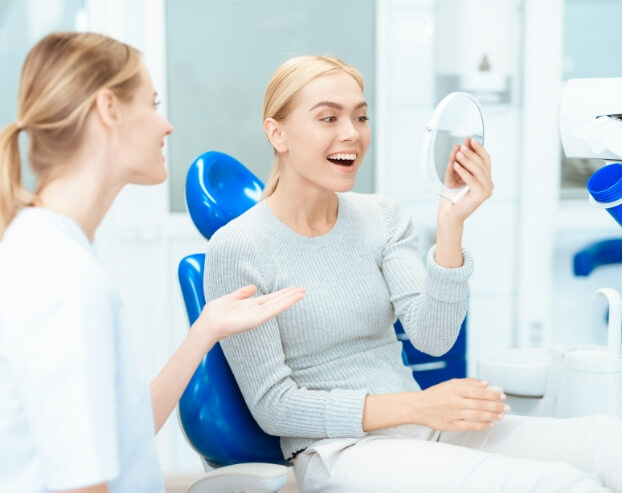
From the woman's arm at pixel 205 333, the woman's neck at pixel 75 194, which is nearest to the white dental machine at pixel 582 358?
the woman's arm at pixel 205 333

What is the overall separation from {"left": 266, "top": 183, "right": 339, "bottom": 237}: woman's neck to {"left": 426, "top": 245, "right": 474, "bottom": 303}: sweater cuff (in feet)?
0.83

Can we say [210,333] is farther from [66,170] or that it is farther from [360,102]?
[360,102]

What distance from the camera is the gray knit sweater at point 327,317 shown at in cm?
146

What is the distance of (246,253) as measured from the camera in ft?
4.93

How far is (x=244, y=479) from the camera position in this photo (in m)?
1.27

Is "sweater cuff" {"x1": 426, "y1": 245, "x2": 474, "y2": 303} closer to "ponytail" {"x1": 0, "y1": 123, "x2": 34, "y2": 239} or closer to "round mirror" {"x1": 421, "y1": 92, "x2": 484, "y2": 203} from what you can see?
"round mirror" {"x1": 421, "y1": 92, "x2": 484, "y2": 203}

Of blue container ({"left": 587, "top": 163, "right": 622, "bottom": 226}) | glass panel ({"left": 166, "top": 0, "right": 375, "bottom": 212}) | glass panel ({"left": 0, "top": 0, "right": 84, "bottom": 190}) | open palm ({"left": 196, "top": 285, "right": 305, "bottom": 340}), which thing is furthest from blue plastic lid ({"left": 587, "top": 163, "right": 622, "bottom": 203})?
glass panel ({"left": 0, "top": 0, "right": 84, "bottom": 190})

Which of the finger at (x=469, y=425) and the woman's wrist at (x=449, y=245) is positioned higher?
the woman's wrist at (x=449, y=245)

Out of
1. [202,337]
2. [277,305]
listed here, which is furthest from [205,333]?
[277,305]

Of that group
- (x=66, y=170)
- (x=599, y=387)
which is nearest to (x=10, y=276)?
(x=66, y=170)

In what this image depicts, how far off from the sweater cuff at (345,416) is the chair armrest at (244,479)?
172 mm

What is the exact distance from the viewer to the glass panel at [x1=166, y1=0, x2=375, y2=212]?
270cm

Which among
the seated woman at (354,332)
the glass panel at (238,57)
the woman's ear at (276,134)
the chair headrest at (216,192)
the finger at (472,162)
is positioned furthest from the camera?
the glass panel at (238,57)

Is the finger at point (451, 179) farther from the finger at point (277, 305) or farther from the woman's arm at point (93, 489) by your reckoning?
the woman's arm at point (93, 489)
